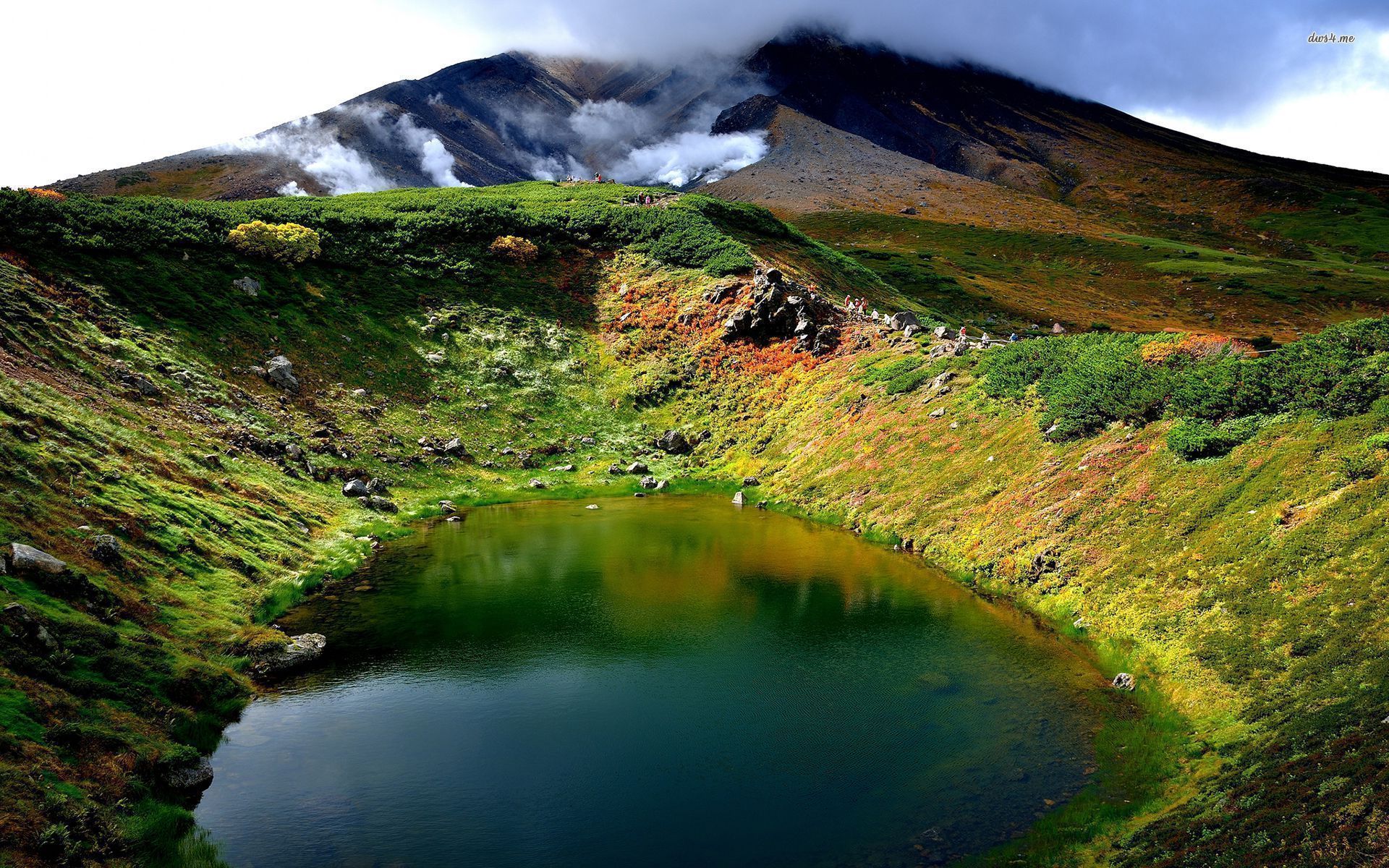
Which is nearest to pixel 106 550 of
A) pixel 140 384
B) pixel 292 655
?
pixel 292 655

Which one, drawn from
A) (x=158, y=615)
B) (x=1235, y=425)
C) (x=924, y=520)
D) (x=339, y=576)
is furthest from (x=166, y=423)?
(x=1235, y=425)

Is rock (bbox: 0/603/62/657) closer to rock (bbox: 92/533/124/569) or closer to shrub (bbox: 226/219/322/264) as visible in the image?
rock (bbox: 92/533/124/569)

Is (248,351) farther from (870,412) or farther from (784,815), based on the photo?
(784,815)

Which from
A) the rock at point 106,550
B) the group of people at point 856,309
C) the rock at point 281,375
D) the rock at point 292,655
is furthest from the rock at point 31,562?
the group of people at point 856,309

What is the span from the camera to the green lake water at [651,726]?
16688 millimetres

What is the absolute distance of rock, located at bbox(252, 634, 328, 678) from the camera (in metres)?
24.1

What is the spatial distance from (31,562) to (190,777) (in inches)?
336

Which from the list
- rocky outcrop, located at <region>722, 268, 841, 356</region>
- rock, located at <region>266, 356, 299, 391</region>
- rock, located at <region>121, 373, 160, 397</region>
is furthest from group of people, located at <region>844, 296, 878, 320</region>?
rock, located at <region>121, 373, 160, 397</region>

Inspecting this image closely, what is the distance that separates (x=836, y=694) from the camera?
2388 centimetres

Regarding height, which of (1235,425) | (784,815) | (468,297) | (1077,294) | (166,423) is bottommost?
(784,815)

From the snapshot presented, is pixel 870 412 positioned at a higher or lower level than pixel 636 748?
higher

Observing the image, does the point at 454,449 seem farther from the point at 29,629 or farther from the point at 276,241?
the point at 29,629

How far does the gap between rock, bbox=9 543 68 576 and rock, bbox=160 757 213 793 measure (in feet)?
25.7

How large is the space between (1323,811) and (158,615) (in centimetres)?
3145
